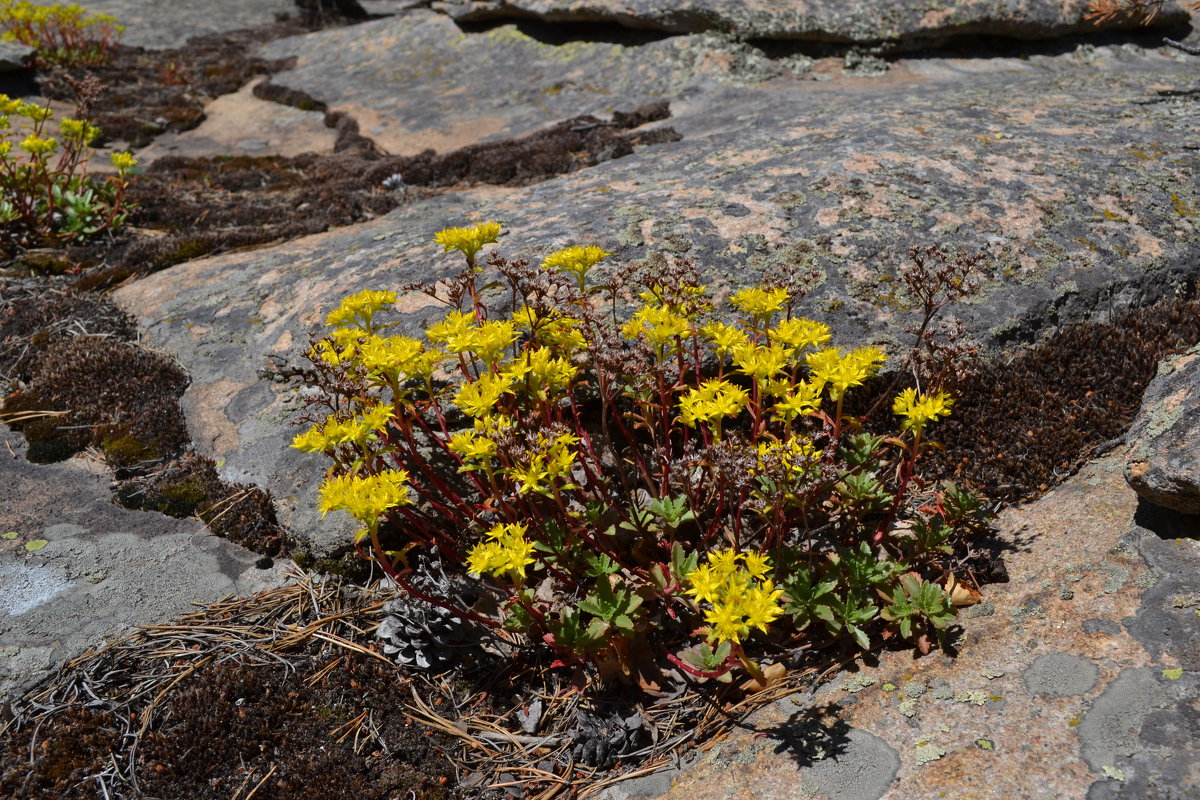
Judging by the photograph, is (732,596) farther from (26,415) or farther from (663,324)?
(26,415)

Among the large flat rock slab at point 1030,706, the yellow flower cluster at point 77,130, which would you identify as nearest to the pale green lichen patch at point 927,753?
the large flat rock slab at point 1030,706

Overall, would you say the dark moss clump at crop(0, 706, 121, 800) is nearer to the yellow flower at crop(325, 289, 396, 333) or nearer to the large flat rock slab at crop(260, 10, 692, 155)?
the yellow flower at crop(325, 289, 396, 333)

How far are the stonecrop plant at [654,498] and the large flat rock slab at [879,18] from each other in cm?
605

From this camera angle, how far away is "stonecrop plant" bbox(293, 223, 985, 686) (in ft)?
9.38

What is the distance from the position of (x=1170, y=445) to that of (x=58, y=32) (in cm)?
2009

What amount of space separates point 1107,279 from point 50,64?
16804 mm

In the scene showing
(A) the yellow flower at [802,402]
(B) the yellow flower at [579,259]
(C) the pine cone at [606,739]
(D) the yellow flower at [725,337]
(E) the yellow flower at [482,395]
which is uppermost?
(B) the yellow flower at [579,259]

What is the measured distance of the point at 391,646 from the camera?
3.29 metres

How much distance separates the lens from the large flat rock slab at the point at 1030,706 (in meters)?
2.20

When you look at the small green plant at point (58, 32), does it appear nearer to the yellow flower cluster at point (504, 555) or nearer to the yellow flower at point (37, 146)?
the yellow flower at point (37, 146)

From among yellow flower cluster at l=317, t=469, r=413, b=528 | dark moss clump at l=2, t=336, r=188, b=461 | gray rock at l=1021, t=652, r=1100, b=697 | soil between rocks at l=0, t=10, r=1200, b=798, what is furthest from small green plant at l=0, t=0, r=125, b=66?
gray rock at l=1021, t=652, r=1100, b=697

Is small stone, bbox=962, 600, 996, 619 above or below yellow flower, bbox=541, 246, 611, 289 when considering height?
below

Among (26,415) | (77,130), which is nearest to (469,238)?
(26,415)

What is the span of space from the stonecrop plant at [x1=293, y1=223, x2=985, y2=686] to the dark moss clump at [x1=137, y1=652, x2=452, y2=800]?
53 cm
